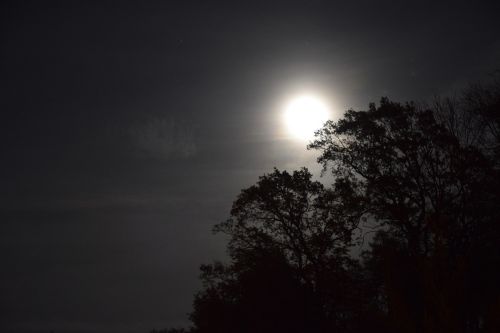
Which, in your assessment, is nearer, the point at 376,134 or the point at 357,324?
the point at 376,134

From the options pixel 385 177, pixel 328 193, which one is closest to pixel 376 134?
pixel 385 177

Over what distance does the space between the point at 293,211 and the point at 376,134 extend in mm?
6786

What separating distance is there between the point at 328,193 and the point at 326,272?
4.63 metres

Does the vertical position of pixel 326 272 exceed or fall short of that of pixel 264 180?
it falls short

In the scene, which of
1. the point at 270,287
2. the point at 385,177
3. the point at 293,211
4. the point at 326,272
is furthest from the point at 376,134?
the point at 270,287

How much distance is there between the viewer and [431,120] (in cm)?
2025

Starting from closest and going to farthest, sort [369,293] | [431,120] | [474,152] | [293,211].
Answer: [474,152]
[431,120]
[369,293]
[293,211]

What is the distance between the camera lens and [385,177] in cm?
2033

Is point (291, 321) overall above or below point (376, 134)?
below

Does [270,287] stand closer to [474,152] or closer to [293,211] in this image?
[293,211]

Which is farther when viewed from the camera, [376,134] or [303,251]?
[303,251]

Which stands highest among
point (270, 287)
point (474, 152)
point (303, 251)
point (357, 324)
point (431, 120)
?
point (431, 120)

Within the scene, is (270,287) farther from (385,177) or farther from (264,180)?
(385,177)

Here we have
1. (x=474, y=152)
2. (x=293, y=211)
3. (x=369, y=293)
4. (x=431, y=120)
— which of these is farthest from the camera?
(x=293, y=211)
